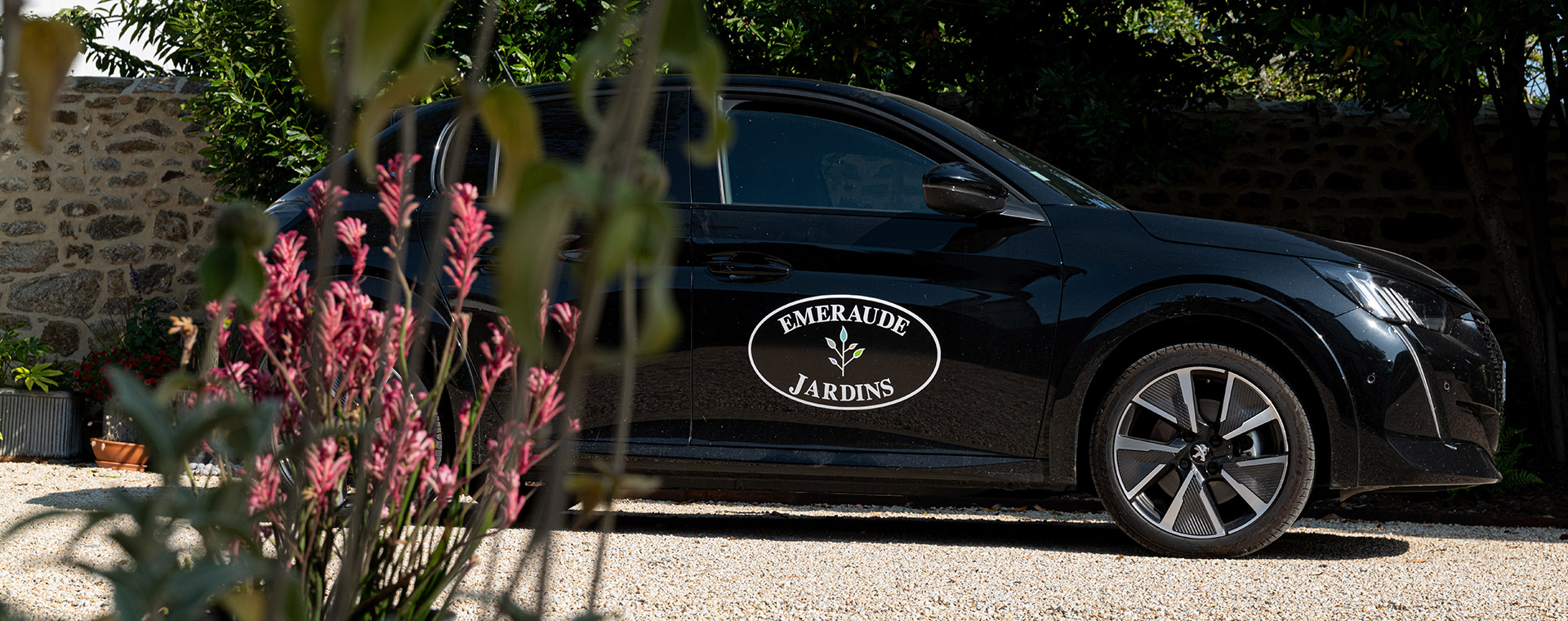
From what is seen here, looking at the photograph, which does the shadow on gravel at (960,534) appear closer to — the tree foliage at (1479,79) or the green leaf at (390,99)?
the tree foliage at (1479,79)

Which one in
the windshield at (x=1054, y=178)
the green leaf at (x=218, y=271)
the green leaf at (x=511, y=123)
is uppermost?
the windshield at (x=1054, y=178)

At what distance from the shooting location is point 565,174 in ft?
1.40

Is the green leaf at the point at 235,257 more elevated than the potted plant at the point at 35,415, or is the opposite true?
the green leaf at the point at 235,257

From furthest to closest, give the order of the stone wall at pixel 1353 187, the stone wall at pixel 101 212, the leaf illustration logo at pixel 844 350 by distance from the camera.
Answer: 1. the stone wall at pixel 101 212
2. the stone wall at pixel 1353 187
3. the leaf illustration logo at pixel 844 350

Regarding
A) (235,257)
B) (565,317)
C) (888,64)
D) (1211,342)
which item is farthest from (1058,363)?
(235,257)

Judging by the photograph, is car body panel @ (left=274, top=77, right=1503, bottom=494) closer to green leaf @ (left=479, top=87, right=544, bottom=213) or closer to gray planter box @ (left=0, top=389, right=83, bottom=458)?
green leaf @ (left=479, top=87, right=544, bottom=213)

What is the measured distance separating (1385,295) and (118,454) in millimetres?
5611

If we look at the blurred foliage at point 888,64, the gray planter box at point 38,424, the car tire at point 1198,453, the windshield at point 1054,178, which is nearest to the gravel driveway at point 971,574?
the car tire at point 1198,453

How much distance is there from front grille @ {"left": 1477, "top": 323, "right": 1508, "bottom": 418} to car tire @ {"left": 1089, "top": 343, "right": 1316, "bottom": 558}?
714 mm

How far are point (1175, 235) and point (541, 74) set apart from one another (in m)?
3.56

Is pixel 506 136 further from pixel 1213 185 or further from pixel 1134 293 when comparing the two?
pixel 1213 185

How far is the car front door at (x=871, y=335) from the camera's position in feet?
11.9

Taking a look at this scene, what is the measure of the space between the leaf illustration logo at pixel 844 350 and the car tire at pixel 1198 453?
764mm

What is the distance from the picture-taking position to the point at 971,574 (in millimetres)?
3029
